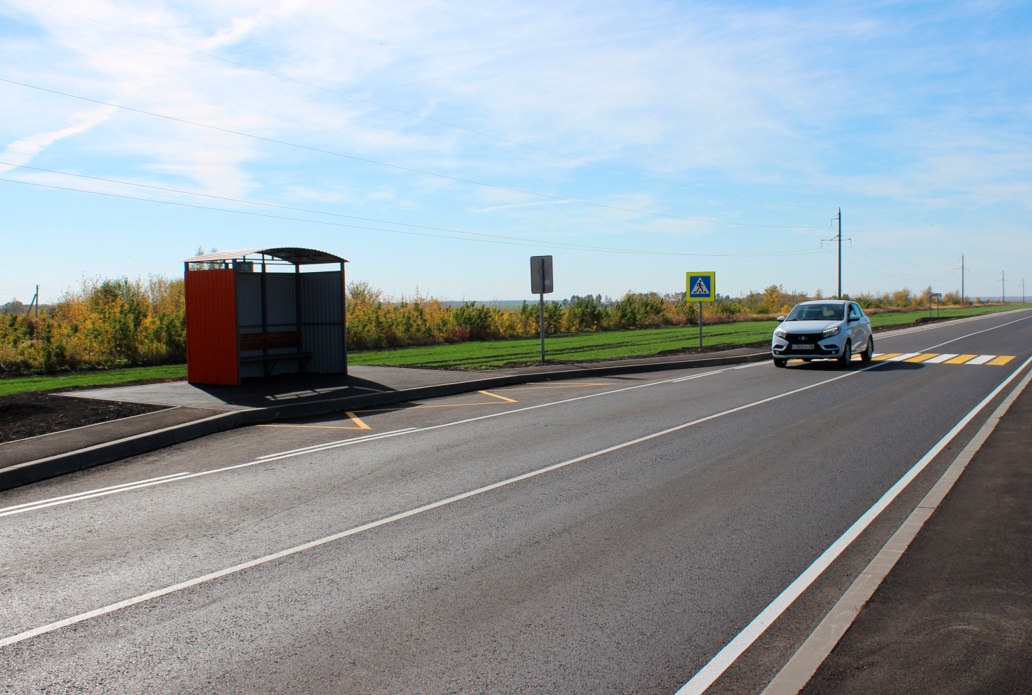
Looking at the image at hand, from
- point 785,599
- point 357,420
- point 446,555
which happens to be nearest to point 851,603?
point 785,599

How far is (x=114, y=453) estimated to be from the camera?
947 cm

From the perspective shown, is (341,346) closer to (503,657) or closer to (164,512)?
(164,512)

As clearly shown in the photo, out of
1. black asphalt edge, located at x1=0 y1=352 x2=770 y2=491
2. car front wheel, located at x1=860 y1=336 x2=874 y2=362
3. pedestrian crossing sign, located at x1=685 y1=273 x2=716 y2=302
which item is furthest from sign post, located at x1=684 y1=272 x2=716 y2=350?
black asphalt edge, located at x1=0 y1=352 x2=770 y2=491

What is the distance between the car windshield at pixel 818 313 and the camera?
844 inches

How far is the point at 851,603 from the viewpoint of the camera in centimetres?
450

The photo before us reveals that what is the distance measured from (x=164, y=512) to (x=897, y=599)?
570 centimetres

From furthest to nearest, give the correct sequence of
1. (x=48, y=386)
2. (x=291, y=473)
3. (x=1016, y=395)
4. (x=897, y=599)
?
1. (x=48, y=386)
2. (x=1016, y=395)
3. (x=291, y=473)
4. (x=897, y=599)

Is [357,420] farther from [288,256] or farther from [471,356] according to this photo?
[471,356]

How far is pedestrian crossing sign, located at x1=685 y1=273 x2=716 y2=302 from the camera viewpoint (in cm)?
2616

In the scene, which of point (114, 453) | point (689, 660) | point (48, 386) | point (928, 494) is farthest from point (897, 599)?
point (48, 386)

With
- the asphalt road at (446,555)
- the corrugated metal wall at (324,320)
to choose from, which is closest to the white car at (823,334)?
the asphalt road at (446,555)

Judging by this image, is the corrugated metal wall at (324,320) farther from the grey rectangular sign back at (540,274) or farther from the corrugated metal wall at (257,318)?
the grey rectangular sign back at (540,274)

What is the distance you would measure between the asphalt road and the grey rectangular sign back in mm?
9696

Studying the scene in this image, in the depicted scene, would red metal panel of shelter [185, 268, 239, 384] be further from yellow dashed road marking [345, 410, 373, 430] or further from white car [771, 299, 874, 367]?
white car [771, 299, 874, 367]
